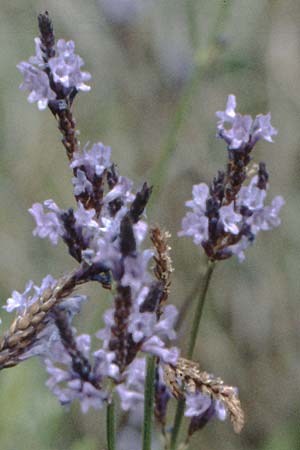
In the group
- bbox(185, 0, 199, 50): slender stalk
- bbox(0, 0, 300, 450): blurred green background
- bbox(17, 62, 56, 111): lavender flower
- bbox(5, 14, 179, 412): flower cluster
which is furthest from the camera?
bbox(0, 0, 300, 450): blurred green background

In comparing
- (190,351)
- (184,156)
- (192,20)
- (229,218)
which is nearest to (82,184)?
(229,218)

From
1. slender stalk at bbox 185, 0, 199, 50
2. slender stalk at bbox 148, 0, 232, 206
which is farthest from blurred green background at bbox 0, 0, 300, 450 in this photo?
slender stalk at bbox 185, 0, 199, 50

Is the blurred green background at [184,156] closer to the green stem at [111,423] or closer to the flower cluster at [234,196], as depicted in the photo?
the flower cluster at [234,196]

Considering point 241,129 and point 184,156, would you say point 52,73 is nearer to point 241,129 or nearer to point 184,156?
point 241,129

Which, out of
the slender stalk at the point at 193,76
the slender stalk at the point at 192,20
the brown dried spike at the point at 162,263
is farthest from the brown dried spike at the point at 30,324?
the slender stalk at the point at 192,20

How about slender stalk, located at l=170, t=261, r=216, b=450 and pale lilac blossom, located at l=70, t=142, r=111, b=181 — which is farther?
slender stalk, located at l=170, t=261, r=216, b=450

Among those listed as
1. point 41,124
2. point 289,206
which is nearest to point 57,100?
point 289,206

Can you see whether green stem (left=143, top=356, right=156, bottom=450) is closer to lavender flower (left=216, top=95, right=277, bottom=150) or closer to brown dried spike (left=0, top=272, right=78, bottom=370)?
brown dried spike (left=0, top=272, right=78, bottom=370)
